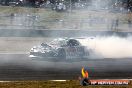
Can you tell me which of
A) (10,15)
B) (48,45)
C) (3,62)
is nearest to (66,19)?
(10,15)

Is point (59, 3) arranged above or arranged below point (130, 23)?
above

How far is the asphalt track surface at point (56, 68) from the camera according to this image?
1345cm

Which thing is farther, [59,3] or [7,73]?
[59,3]

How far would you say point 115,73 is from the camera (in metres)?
14.7

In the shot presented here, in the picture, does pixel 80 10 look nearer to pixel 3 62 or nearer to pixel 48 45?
pixel 48 45

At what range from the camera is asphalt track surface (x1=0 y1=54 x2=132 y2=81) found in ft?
44.1

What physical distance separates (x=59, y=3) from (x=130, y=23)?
587 centimetres

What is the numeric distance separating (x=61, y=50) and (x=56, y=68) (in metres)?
2.29

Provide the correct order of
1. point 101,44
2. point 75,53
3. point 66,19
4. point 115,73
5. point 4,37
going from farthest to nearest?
point 66,19, point 4,37, point 101,44, point 75,53, point 115,73

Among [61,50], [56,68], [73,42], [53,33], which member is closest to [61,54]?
[61,50]

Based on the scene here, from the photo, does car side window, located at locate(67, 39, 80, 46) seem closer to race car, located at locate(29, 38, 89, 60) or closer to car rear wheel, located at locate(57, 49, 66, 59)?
race car, located at locate(29, 38, 89, 60)

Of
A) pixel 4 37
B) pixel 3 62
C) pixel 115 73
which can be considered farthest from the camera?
pixel 4 37

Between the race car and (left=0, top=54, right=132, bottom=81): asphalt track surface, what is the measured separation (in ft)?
1.41

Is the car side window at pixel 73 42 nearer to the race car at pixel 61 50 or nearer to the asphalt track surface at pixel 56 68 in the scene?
the race car at pixel 61 50
